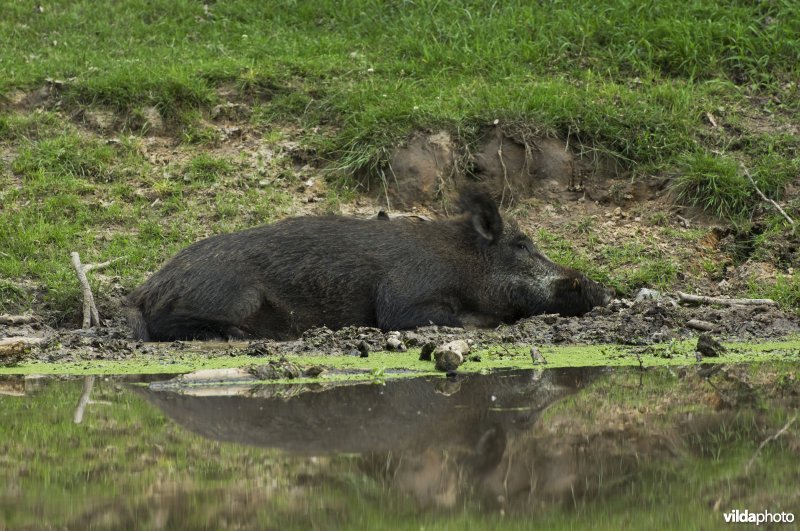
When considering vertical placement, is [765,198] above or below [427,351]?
below

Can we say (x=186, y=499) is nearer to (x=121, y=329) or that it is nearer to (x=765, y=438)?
(x=765, y=438)

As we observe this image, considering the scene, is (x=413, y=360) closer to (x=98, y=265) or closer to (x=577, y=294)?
(x=577, y=294)

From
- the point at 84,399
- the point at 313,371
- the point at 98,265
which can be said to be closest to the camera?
the point at 84,399

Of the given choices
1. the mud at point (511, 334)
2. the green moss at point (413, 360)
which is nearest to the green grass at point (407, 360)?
the green moss at point (413, 360)

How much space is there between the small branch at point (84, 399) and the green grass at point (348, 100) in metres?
2.60

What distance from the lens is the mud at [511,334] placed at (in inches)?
302

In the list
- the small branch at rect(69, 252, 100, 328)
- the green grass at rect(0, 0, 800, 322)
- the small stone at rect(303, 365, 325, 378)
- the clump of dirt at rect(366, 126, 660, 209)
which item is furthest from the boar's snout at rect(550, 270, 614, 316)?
the small branch at rect(69, 252, 100, 328)

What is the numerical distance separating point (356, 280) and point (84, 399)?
3016 mm

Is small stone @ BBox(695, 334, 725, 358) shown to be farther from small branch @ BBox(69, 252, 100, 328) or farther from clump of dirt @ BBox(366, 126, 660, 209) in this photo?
small branch @ BBox(69, 252, 100, 328)

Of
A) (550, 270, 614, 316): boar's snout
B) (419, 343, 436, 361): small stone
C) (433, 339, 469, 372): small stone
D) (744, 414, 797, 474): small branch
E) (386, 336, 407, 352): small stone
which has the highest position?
(744, 414, 797, 474): small branch

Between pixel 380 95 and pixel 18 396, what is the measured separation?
5.92 meters

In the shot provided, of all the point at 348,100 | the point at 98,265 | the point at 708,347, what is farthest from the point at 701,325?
the point at 98,265

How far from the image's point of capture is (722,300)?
29.1 feet

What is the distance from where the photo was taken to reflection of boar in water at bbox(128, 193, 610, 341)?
8.42 meters
